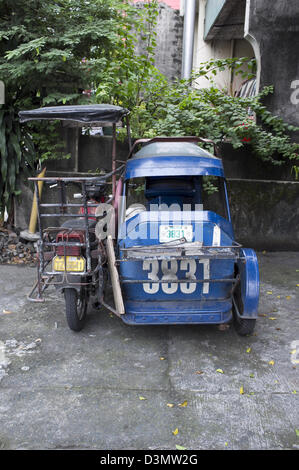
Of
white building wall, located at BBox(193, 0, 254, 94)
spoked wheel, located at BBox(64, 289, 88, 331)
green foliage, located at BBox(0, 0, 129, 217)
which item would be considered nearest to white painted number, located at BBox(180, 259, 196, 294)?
spoked wheel, located at BBox(64, 289, 88, 331)

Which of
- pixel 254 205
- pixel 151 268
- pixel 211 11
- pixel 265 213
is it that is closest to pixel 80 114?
pixel 151 268

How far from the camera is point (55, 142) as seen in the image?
20.9 ft

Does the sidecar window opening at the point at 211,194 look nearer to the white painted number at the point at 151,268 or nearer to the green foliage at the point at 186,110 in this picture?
the green foliage at the point at 186,110

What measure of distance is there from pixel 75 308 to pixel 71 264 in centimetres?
45

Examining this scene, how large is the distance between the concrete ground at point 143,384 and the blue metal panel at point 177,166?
1.59 m

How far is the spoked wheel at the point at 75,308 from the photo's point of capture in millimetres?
3541

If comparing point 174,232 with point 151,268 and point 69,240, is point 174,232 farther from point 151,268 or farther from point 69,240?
point 69,240

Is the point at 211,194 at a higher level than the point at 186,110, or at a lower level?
lower

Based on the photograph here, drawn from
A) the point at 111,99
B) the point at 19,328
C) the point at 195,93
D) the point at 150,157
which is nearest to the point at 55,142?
the point at 111,99

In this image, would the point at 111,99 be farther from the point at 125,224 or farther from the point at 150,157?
the point at 125,224

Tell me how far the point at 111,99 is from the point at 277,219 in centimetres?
352

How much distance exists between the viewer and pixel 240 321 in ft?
12.0

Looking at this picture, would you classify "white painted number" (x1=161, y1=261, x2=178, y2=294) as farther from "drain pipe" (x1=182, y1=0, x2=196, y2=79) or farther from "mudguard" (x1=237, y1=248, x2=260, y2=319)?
"drain pipe" (x1=182, y1=0, x2=196, y2=79)

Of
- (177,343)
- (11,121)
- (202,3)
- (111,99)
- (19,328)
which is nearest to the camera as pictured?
(177,343)
